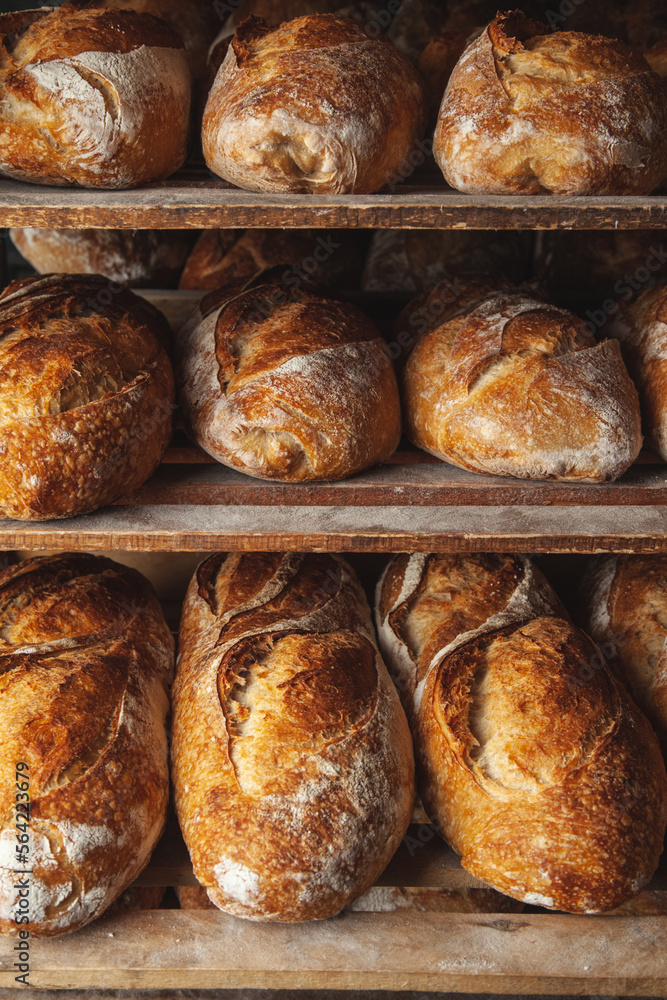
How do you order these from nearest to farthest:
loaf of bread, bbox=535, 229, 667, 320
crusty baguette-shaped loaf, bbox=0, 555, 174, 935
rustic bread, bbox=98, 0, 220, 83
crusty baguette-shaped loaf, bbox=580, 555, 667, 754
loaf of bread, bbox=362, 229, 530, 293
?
crusty baguette-shaped loaf, bbox=0, 555, 174, 935 → crusty baguette-shaped loaf, bbox=580, 555, 667, 754 → rustic bread, bbox=98, 0, 220, 83 → loaf of bread, bbox=535, 229, 667, 320 → loaf of bread, bbox=362, 229, 530, 293

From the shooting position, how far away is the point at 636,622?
1.78 m

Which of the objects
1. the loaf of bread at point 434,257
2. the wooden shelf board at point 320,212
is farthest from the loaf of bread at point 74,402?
the loaf of bread at point 434,257

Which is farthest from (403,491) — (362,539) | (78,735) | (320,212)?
(78,735)

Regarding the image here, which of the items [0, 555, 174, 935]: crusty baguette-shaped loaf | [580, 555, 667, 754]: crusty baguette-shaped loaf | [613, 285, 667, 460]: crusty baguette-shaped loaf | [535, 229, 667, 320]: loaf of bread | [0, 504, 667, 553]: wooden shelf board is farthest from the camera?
[535, 229, 667, 320]: loaf of bread

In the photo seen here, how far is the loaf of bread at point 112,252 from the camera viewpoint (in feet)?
7.05

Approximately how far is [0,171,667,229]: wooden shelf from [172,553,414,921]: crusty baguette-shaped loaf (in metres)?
0.81

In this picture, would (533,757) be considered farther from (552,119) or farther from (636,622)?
(552,119)

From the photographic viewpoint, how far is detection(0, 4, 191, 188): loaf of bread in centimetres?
135

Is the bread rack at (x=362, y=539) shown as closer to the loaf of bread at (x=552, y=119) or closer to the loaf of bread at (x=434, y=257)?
the loaf of bread at (x=552, y=119)

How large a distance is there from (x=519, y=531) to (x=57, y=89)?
3.85 feet

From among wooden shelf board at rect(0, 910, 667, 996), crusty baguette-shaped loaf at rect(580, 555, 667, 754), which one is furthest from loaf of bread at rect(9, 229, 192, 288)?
wooden shelf board at rect(0, 910, 667, 996)

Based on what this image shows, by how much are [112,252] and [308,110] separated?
3.28ft

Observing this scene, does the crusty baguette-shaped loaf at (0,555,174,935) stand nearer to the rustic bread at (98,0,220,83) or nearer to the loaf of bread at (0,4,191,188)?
the loaf of bread at (0,4,191,188)

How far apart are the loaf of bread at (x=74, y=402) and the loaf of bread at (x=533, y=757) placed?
2.54ft
